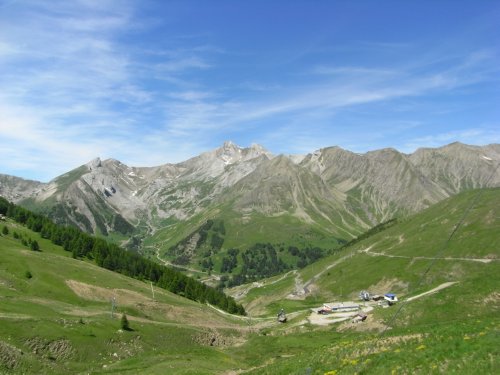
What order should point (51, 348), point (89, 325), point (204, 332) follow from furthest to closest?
point (204, 332) < point (89, 325) < point (51, 348)

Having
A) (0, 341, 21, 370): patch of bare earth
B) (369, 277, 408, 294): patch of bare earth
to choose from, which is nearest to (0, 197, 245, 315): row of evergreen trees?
(369, 277, 408, 294): patch of bare earth

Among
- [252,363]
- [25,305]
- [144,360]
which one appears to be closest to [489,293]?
[252,363]

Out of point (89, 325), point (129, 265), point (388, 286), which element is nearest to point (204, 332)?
point (89, 325)

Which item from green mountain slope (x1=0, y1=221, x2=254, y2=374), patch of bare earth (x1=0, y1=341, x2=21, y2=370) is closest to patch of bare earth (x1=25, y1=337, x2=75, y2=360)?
green mountain slope (x1=0, y1=221, x2=254, y2=374)

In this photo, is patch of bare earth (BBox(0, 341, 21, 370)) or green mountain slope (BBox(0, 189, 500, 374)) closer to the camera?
green mountain slope (BBox(0, 189, 500, 374))

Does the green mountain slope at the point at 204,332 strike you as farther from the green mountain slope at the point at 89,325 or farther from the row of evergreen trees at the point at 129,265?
the row of evergreen trees at the point at 129,265

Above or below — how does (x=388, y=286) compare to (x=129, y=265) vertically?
below

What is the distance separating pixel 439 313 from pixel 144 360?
45.4 meters

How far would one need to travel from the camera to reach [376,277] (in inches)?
6801

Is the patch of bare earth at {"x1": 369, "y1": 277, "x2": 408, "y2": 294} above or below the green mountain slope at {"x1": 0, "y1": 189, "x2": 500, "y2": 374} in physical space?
below

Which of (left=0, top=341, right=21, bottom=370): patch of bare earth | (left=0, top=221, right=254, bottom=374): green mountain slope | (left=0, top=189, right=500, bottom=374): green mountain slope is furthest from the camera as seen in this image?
(left=0, top=221, right=254, bottom=374): green mountain slope

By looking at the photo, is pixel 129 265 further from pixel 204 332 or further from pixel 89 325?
pixel 89 325

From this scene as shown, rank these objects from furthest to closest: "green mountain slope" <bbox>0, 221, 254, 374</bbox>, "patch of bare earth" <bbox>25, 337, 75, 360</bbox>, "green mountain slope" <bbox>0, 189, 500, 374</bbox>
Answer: "patch of bare earth" <bbox>25, 337, 75, 360</bbox> → "green mountain slope" <bbox>0, 221, 254, 374</bbox> → "green mountain slope" <bbox>0, 189, 500, 374</bbox>

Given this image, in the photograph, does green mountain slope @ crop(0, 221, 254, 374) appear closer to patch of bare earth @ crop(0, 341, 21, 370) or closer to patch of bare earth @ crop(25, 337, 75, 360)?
patch of bare earth @ crop(25, 337, 75, 360)
